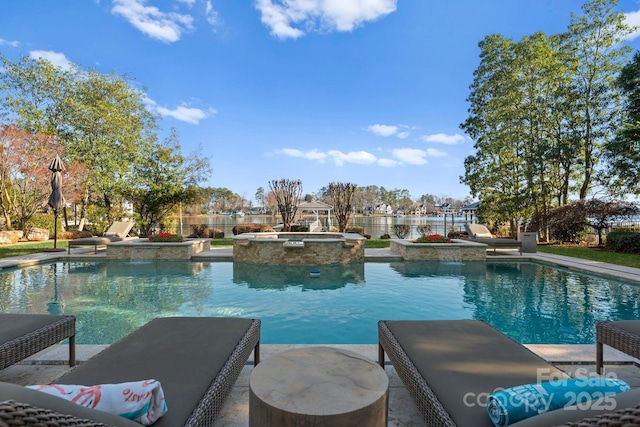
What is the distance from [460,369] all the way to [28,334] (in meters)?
3.32

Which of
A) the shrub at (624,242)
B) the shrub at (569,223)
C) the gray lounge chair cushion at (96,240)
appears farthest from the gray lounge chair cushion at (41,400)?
the shrub at (569,223)

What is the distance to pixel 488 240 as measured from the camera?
450 inches

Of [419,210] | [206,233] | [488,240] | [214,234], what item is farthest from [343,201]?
[419,210]

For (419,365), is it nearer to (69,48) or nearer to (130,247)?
(130,247)

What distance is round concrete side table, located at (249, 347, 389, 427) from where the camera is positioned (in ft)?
4.32

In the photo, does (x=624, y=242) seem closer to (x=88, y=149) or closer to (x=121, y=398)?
(x=121, y=398)

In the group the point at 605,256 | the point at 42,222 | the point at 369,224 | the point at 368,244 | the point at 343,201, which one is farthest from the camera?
the point at 369,224

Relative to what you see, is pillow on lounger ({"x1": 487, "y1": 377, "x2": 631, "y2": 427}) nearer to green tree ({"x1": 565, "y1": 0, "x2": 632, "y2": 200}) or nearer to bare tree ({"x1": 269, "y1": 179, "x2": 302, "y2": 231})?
green tree ({"x1": 565, "y1": 0, "x2": 632, "y2": 200})

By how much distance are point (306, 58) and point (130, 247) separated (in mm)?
15558

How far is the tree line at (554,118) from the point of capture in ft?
47.9

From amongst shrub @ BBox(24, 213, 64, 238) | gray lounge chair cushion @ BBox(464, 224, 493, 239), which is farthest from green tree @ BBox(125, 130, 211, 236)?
gray lounge chair cushion @ BBox(464, 224, 493, 239)

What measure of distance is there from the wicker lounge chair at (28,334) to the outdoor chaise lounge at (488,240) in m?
11.9

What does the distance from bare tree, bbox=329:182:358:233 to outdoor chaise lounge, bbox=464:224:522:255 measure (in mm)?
7893

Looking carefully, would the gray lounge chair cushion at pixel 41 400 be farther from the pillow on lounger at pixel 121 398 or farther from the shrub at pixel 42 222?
the shrub at pixel 42 222
